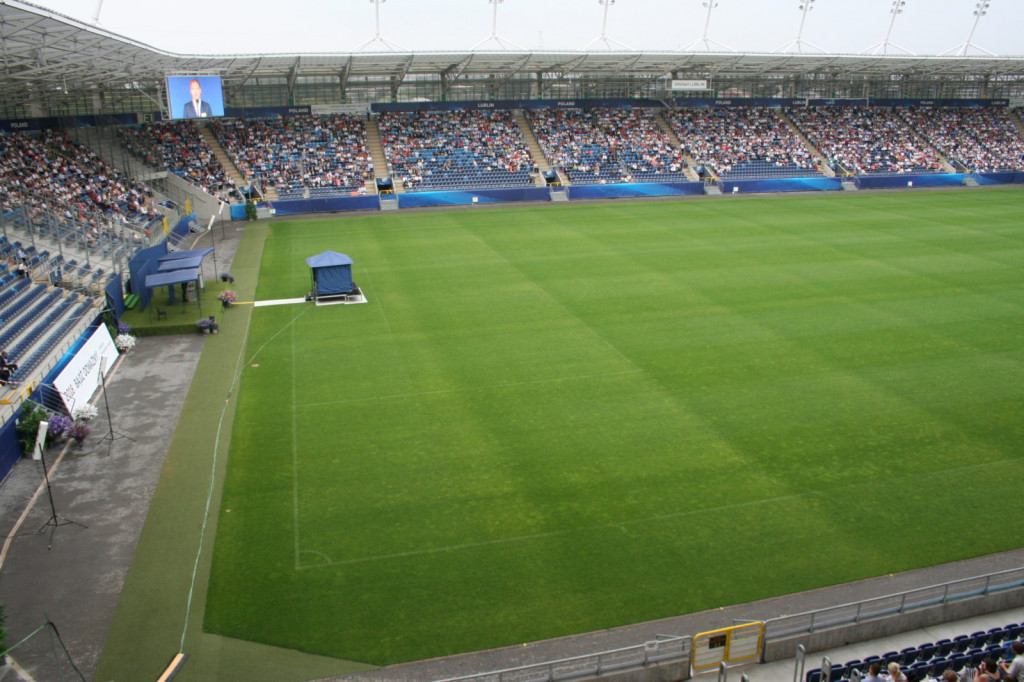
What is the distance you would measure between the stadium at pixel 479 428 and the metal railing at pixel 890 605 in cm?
7

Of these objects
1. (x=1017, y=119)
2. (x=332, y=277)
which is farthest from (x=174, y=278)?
(x=1017, y=119)

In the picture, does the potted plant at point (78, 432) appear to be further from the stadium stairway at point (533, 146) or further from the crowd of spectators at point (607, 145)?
the crowd of spectators at point (607, 145)

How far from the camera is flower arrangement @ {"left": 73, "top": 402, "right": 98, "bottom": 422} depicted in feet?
60.6

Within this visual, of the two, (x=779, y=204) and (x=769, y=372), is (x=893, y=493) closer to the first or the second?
(x=769, y=372)

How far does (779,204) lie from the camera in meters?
53.1

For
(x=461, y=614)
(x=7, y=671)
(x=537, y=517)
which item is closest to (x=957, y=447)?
(x=537, y=517)

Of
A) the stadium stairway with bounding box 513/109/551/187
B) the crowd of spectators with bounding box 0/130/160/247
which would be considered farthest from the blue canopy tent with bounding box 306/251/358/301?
the stadium stairway with bounding box 513/109/551/187

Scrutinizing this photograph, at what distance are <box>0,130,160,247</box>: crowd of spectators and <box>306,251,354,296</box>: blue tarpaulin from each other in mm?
10292

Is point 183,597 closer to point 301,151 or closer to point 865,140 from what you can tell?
point 301,151

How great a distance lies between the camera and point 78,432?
17.5 meters

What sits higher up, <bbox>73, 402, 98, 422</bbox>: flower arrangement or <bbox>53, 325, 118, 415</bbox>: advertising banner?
<bbox>53, 325, 118, 415</bbox>: advertising banner

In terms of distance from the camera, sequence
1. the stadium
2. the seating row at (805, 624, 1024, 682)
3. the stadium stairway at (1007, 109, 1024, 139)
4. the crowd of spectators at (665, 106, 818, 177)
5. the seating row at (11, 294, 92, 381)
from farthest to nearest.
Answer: the stadium stairway at (1007, 109, 1024, 139) < the crowd of spectators at (665, 106, 818, 177) < the seating row at (11, 294, 92, 381) < the stadium < the seating row at (805, 624, 1024, 682)

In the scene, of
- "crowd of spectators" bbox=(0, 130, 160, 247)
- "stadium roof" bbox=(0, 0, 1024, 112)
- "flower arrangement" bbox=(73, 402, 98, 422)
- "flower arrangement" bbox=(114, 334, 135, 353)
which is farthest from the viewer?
"crowd of spectators" bbox=(0, 130, 160, 247)

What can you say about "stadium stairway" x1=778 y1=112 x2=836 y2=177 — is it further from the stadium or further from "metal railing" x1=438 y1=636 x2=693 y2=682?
"metal railing" x1=438 y1=636 x2=693 y2=682
